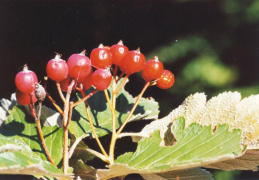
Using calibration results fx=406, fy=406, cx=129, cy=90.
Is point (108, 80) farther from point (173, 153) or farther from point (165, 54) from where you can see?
point (165, 54)

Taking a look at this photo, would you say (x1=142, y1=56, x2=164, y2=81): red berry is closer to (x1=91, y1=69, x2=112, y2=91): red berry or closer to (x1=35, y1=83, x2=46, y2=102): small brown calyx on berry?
(x1=91, y1=69, x2=112, y2=91): red berry

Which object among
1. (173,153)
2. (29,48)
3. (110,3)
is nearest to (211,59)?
(110,3)

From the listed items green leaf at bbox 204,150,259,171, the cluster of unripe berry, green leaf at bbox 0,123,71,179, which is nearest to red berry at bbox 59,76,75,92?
the cluster of unripe berry

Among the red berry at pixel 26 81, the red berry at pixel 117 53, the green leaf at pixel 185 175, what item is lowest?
the green leaf at pixel 185 175

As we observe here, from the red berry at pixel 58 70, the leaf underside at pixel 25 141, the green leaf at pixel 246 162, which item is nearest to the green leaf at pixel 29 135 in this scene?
the leaf underside at pixel 25 141

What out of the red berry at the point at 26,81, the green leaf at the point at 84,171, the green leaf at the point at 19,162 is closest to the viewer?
the green leaf at the point at 19,162

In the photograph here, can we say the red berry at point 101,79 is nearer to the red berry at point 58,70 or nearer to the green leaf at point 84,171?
the red berry at point 58,70
